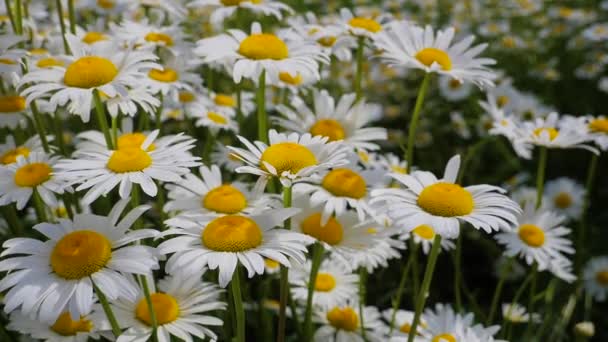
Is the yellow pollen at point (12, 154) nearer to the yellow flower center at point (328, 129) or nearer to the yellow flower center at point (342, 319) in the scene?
the yellow flower center at point (328, 129)

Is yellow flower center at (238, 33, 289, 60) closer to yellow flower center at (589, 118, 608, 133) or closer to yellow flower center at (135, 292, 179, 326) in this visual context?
yellow flower center at (135, 292, 179, 326)

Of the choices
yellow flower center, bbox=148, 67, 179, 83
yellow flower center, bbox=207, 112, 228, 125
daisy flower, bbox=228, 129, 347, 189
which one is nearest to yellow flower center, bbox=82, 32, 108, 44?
yellow flower center, bbox=148, 67, 179, 83

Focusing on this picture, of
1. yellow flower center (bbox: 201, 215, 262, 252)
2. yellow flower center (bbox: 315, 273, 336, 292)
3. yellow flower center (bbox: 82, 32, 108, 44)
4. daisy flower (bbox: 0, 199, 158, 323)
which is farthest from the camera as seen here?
yellow flower center (bbox: 82, 32, 108, 44)

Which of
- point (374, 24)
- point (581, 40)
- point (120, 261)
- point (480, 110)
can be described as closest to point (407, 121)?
point (480, 110)

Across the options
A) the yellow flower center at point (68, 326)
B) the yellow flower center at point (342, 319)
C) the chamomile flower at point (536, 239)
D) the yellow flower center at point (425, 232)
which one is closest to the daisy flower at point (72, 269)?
the yellow flower center at point (68, 326)

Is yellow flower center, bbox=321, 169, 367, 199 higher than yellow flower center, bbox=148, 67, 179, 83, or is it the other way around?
yellow flower center, bbox=148, 67, 179, 83
